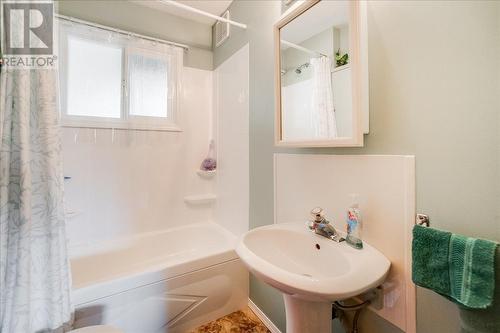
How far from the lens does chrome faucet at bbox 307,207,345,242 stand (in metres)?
1.02

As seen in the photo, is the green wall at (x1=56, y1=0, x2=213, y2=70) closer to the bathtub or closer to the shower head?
the shower head

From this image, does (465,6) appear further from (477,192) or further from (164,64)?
(164,64)

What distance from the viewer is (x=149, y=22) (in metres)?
2.03

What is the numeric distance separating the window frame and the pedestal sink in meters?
1.51

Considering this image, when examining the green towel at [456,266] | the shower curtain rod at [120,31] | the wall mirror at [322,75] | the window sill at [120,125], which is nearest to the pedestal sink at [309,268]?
the green towel at [456,266]

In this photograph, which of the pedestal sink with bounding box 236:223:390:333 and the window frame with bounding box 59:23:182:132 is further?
the window frame with bounding box 59:23:182:132

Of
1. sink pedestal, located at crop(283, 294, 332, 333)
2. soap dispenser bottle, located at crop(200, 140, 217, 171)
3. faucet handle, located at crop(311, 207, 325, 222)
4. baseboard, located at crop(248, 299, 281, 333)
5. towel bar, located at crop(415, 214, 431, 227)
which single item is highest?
soap dispenser bottle, located at crop(200, 140, 217, 171)

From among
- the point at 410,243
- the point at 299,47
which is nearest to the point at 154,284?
the point at 410,243

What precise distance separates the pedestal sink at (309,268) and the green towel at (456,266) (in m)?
0.16

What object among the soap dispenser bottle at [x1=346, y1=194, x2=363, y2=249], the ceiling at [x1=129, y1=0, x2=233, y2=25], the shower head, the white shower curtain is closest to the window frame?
the ceiling at [x1=129, y1=0, x2=233, y2=25]

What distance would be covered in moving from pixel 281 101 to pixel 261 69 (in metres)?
0.42

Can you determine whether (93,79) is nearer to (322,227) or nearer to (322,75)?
(322,75)

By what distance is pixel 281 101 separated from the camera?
1.36m

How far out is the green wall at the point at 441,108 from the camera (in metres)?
0.65
